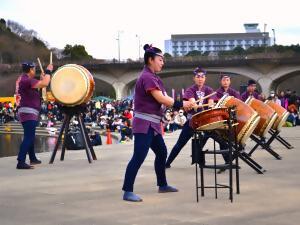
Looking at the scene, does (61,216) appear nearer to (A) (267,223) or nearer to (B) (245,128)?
(A) (267,223)

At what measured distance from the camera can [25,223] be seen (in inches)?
239

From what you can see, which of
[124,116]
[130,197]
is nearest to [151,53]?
[130,197]

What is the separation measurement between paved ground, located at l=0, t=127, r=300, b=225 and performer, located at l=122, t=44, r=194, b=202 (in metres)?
0.40

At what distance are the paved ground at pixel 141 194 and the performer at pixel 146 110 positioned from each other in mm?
401

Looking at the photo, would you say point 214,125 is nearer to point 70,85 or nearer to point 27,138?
point 27,138

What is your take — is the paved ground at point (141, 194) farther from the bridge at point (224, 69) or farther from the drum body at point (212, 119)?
the bridge at point (224, 69)

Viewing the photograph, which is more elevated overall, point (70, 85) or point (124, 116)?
point (70, 85)

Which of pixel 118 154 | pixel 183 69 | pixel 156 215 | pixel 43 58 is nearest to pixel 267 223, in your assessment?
pixel 156 215

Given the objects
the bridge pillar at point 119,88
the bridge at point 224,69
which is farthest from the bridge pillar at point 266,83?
the bridge pillar at point 119,88

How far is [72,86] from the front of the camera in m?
11.7

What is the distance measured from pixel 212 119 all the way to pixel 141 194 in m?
1.49

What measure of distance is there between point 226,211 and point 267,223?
0.72 meters

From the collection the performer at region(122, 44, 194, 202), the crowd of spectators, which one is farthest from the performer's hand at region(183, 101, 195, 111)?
the crowd of spectators

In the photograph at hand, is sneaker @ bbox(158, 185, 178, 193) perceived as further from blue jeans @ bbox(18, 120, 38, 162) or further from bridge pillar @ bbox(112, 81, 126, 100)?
bridge pillar @ bbox(112, 81, 126, 100)
